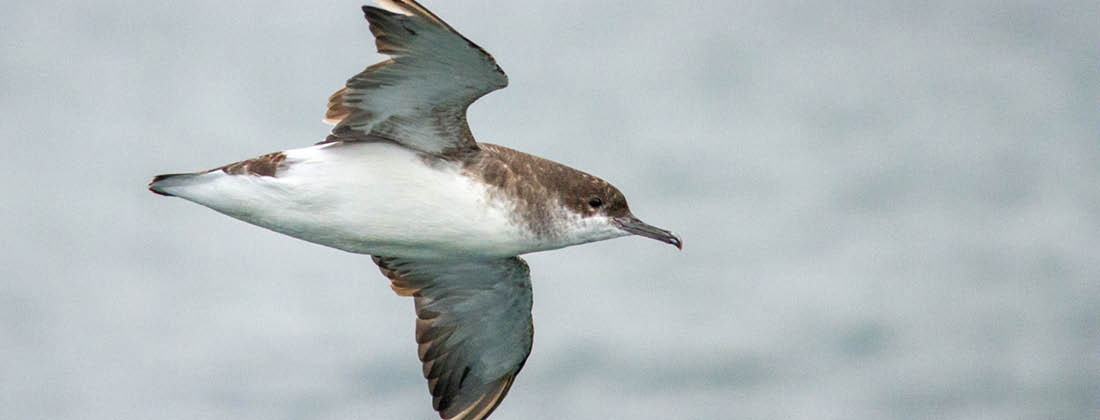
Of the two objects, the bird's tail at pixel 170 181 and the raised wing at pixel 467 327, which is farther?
the raised wing at pixel 467 327

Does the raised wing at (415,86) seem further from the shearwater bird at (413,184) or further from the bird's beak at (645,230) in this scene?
the bird's beak at (645,230)

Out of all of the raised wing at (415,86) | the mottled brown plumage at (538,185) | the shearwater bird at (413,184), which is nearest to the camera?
the raised wing at (415,86)

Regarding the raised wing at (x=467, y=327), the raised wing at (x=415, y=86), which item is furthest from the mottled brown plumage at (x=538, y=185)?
the raised wing at (x=467, y=327)

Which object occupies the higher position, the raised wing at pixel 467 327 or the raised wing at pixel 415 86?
the raised wing at pixel 415 86

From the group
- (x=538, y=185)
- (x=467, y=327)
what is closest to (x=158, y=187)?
(x=538, y=185)

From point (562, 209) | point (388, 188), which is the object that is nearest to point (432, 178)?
point (388, 188)

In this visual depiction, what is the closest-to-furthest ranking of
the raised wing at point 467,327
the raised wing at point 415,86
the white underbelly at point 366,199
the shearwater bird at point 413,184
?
1. the raised wing at point 415,86
2. the shearwater bird at point 413,184
3. the white underbelly at point 366,199
4. the raised wing at point 467,327

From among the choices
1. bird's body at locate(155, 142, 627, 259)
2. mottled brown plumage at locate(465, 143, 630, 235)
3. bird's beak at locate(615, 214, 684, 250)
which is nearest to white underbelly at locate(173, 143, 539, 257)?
bird's body at locate(155, 142, 627, 259)

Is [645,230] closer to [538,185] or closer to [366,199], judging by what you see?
[538,185]
